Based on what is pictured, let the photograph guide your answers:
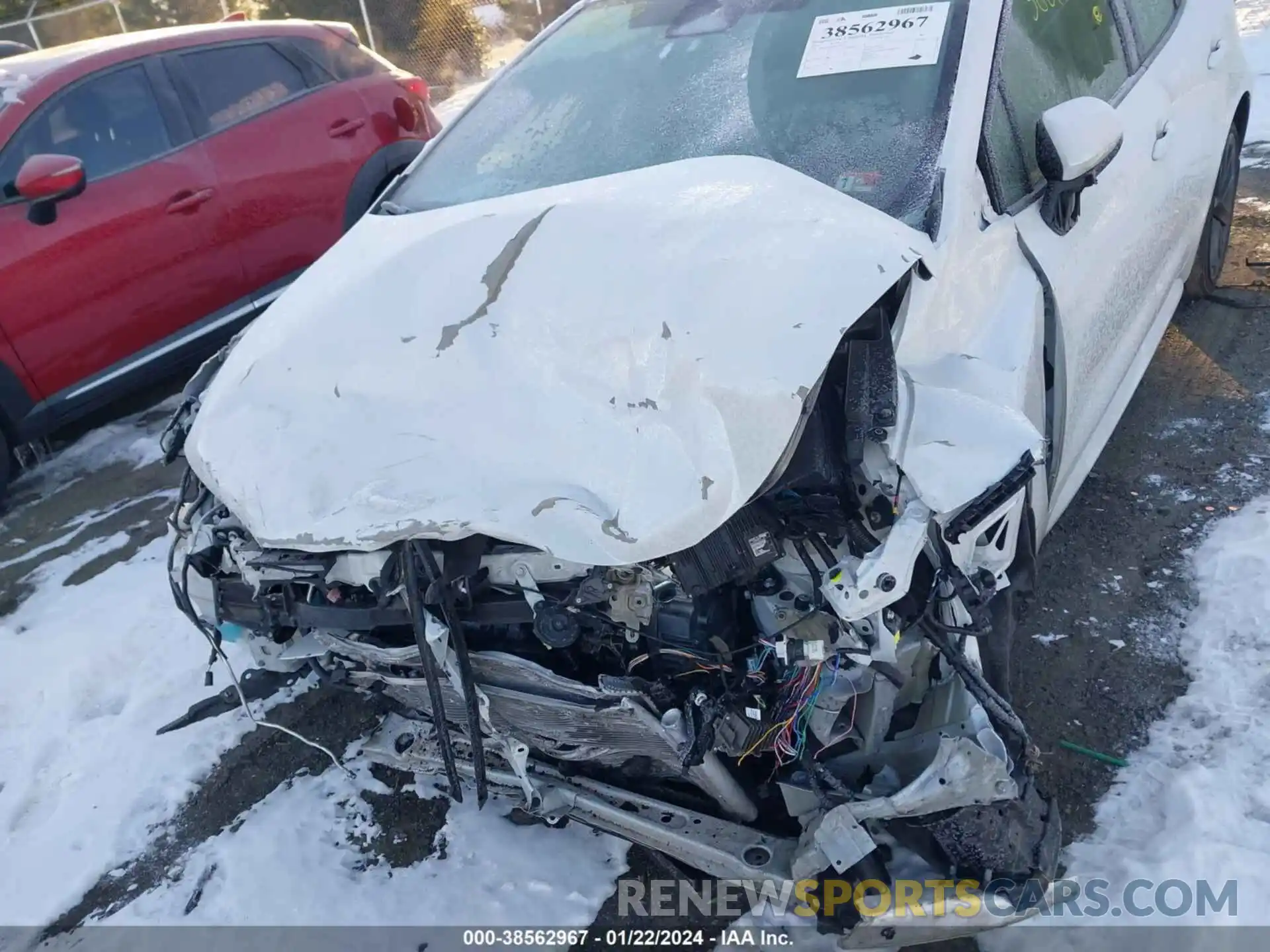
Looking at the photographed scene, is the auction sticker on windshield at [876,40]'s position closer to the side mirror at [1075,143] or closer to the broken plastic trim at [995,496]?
the side mirror at [1075,143]

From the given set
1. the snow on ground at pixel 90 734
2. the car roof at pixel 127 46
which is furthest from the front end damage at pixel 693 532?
the car roof at pixel 127 46

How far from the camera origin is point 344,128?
518 centimetres

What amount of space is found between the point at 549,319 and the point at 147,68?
390 cm

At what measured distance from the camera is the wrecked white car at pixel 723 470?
1824 millimetres

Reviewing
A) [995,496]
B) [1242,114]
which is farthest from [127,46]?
[1242,114]

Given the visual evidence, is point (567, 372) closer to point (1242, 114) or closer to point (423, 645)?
point (423, 645)

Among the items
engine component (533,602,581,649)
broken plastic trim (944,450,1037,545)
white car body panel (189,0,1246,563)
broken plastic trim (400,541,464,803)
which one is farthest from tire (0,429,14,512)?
broken plastic trim (944,450,1037,545)

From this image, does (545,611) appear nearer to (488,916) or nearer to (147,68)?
(488,916)

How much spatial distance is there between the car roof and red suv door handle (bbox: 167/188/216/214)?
0.70 meters

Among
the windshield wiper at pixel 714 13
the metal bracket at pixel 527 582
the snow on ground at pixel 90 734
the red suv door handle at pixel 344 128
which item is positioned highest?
the windshield wiper at pixel 714 13

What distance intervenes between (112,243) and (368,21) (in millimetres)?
9404

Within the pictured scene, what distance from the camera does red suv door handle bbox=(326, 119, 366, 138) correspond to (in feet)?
16.9

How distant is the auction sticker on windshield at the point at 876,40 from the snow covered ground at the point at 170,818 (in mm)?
2140

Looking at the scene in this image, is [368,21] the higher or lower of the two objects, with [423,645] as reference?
higher
